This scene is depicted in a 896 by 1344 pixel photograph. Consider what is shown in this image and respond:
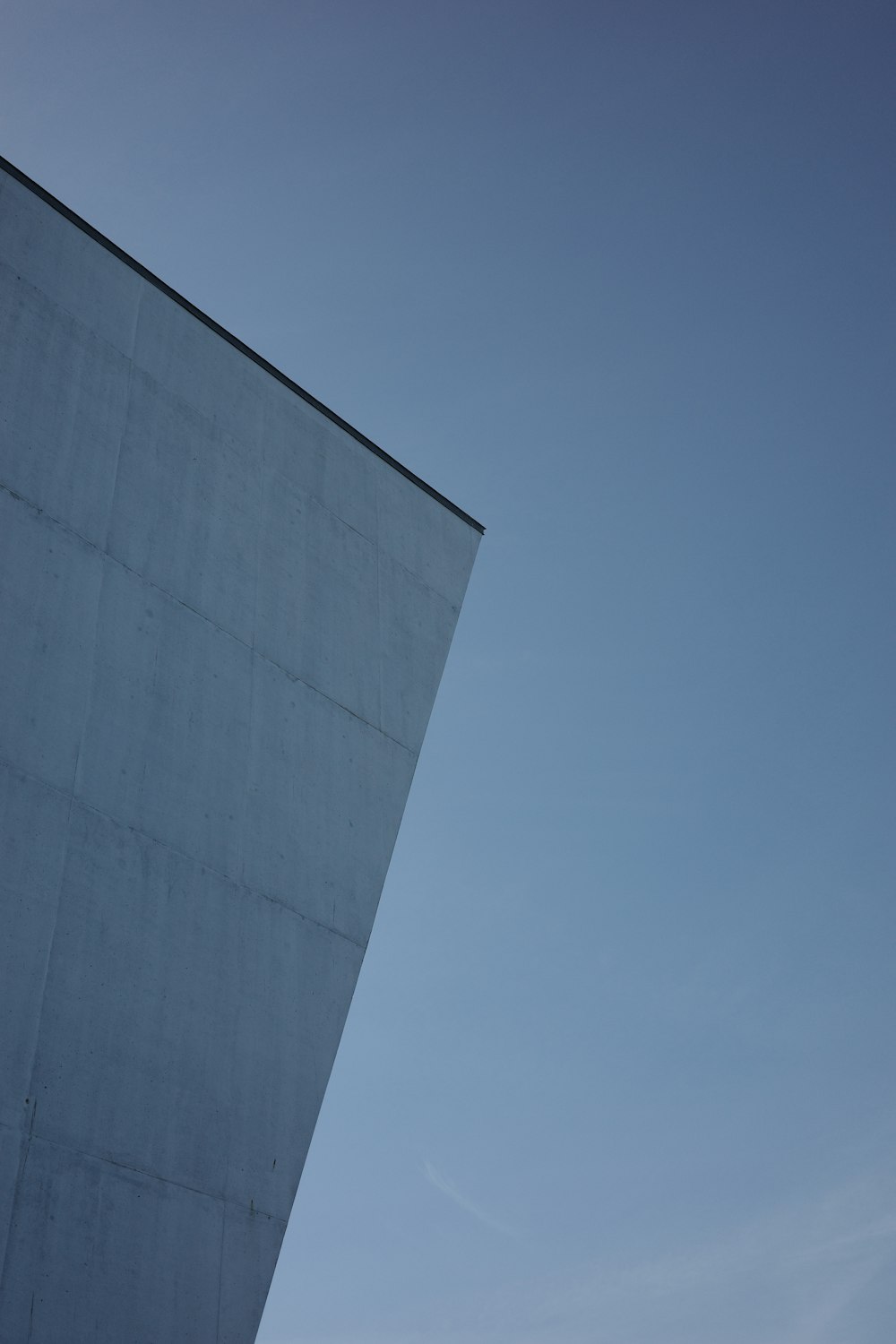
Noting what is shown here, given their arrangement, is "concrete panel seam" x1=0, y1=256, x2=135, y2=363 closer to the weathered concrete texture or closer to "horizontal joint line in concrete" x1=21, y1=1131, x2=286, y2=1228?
the weathered concrete texture

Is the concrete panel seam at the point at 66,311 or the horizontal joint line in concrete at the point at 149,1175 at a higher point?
the concrete panel seam at the point at 66,311

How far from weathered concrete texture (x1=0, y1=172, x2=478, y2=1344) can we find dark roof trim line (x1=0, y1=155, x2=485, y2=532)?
0.07 meters

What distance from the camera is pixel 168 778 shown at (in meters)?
8.62

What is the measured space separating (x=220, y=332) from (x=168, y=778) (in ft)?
13.3

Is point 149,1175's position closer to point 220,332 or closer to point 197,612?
point 197,612

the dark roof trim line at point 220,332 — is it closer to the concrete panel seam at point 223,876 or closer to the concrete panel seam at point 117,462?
the concrete panel seam at point 117,462

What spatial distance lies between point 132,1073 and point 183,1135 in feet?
1.67

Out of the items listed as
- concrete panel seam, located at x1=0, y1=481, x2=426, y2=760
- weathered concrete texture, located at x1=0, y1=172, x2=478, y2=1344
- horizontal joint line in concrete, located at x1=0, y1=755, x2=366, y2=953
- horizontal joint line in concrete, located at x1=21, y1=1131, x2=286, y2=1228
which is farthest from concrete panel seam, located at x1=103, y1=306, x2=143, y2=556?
horizontal joint line in concrete, located at x1=21, y1=1131, x2=286, y2=1228

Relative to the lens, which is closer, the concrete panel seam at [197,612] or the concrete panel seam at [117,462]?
the concrete panel seam at [197,612]

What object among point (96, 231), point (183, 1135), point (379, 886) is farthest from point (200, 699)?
point (96, 231)

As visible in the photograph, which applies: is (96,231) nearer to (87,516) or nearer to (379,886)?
(87,516)

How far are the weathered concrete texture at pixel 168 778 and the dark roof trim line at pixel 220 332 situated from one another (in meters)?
0.07

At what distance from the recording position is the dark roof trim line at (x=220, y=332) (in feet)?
32.2

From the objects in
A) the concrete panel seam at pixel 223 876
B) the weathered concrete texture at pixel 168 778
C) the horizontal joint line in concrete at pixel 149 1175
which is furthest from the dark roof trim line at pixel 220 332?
the horizontal joint line in concrete at pixel 149 1175
